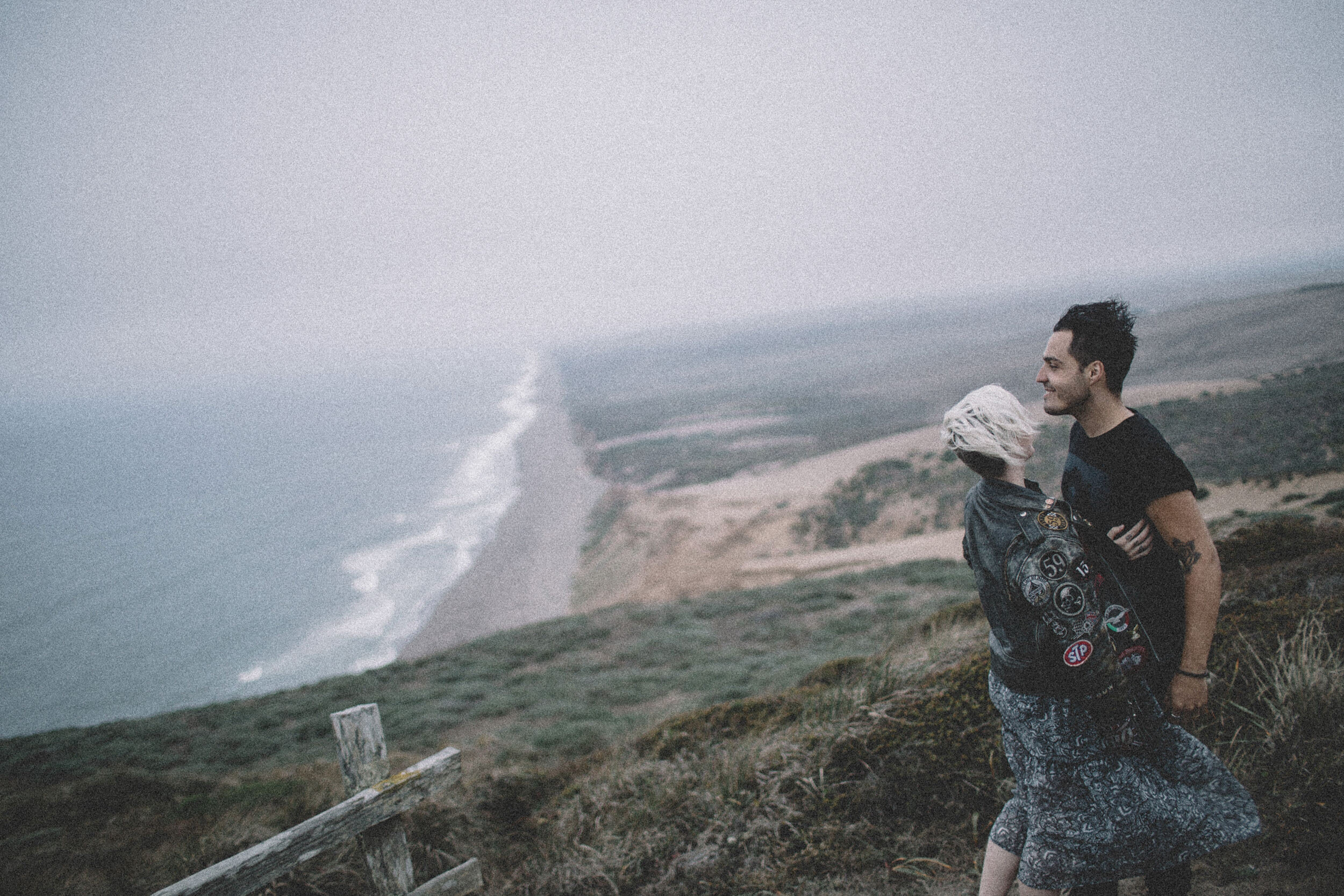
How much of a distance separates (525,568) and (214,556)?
1114 inches

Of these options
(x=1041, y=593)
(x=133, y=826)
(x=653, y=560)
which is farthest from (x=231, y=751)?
(x=653, y=560)

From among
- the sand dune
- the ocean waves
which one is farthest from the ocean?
the sand dune

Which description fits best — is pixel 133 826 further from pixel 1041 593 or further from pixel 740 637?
pixel 740 637

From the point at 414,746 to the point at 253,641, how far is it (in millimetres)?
27939

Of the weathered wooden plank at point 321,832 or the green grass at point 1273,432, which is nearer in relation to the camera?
the weathered wooden plank at point 321,832

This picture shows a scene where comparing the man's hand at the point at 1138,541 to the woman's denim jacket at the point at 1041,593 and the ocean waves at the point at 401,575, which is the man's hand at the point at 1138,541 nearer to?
the woman's denim jacket at the point at 1041,593

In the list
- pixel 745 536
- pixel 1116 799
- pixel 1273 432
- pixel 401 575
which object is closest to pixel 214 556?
pixel 401 575

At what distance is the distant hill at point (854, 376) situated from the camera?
Result: 1002 inches

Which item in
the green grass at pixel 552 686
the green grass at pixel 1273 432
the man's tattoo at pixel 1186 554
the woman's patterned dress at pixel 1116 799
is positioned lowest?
the green grass at pixel 552 686

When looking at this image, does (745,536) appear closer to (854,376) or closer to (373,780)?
(373,780)

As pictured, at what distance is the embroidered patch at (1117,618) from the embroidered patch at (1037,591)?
0.25 meters

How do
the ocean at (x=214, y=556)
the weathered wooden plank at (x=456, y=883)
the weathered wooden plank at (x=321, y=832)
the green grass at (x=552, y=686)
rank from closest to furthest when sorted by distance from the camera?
the weathered wooden plank at (x=321, y=832) < the weathered wooden plank at (x=456, y=883) < the green grass at (x=552, y=686) < the ocean at (x=214, y=556)

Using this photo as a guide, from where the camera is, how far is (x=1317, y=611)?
113 inches

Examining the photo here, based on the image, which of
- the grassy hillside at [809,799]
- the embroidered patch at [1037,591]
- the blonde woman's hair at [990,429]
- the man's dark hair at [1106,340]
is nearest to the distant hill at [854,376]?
the grassy hillside at [809,799]
